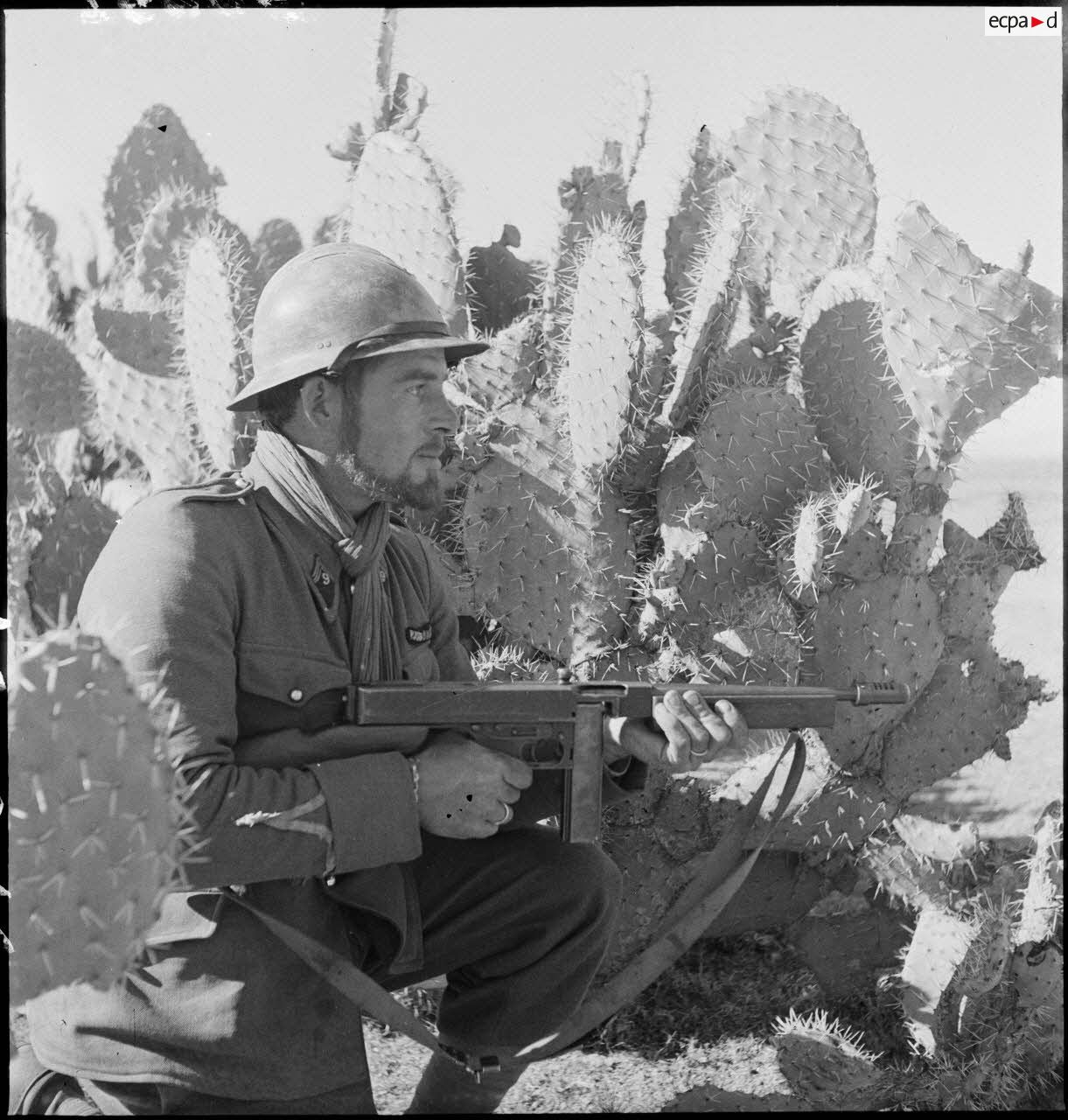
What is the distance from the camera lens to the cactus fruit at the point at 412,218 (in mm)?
3352

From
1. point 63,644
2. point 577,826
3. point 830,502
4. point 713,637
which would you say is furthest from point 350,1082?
point 830,502

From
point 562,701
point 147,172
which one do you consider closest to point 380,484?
point 562,701

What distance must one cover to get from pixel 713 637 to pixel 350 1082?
1.57 m

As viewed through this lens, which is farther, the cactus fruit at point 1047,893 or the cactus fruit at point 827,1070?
the cactus fruit at point 1047,893

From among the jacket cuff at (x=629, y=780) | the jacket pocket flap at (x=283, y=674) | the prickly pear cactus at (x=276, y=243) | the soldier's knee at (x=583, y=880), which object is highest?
the prickly pear cactus at (x=276, y=243)

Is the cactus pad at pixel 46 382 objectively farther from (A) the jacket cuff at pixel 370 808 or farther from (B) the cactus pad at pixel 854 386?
(A) the jacket cuff at pixel 370 808

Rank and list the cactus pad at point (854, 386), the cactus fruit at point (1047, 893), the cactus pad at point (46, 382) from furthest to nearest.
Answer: the cactus pad at point (46, 382) → the cactus pad at point (854, 386) → the cactus fruit at point (1047, 893)

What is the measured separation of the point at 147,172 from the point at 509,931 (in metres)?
3.52

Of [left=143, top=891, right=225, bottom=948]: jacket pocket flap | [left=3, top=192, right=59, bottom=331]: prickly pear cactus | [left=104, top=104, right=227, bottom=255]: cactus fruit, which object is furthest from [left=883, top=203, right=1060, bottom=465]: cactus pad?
[left=3, top=192, right=59, bottom=331]: prickly pear cactus

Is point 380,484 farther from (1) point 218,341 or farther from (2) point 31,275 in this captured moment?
(2) point 31,275

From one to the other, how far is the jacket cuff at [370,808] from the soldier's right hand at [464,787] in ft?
0.14

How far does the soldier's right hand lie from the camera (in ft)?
6.87

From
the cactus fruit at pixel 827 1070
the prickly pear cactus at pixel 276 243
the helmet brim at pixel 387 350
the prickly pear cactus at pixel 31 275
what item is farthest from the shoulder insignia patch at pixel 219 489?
the prickly pear cactus at pixel 31 275

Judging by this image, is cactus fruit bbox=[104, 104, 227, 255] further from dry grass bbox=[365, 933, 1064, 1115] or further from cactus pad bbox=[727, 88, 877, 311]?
dry grass bbox=[365, 933, 1064, 1115]
